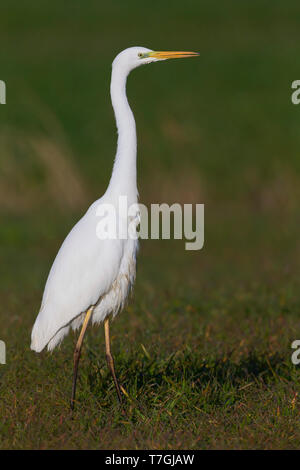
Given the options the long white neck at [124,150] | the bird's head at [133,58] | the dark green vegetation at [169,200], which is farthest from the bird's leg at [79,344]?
the bird's head at [133,58]

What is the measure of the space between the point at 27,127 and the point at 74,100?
1.68 m

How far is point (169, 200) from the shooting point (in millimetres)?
13383

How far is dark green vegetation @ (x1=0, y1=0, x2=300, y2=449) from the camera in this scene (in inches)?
184

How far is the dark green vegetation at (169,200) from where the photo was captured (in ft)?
15.3

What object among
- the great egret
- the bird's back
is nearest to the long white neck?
the great egret

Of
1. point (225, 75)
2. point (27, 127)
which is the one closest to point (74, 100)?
point (27, 127)

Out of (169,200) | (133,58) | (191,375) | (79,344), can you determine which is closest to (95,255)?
(79,344)

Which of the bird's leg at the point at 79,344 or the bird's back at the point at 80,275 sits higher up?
the bird's back at the point at 80,275

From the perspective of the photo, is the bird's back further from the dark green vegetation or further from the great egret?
the dark green vegetation

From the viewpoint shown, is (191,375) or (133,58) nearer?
(133,58)

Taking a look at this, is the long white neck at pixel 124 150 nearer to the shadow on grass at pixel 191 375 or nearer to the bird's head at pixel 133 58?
the bird's head at pixel 133 58

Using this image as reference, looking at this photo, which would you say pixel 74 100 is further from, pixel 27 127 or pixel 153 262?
pixel 153 262

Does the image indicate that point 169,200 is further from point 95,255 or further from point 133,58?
point 95,255

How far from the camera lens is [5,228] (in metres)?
11.8
